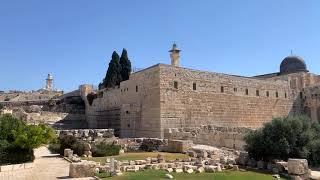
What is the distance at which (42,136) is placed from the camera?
13594 millimetres

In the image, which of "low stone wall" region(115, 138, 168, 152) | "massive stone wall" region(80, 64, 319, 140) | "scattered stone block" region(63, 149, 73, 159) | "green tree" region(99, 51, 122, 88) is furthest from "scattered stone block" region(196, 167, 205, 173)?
"green tree" region(99, 51, 122, 88)

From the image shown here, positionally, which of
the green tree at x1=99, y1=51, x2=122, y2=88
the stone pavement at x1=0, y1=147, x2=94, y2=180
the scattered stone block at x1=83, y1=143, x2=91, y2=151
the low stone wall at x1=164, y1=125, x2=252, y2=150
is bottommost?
the stone pavement at x1=0, y1=147, x2=94, y2=180

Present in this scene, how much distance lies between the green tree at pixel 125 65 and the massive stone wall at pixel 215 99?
12.5m

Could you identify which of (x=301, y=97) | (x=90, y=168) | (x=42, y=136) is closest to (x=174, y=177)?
(x=90, y=168)

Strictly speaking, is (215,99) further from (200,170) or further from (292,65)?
(292,65)

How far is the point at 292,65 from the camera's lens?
3597cm

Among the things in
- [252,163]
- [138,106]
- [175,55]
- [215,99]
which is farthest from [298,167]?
[175,55]

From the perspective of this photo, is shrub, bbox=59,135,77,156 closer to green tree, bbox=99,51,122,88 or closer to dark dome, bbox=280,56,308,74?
green tree, bbox=99,51,122,88

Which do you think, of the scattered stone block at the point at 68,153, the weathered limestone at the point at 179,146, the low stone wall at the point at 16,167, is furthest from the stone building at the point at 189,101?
the low stone wall at the point at 16,167

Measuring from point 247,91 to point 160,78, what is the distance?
7738 millimetres

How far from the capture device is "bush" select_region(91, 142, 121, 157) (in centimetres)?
1527

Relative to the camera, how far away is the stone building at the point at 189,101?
20922mm

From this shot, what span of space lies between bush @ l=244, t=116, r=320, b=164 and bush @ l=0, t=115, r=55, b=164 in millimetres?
8295

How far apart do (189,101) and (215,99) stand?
7.38ft
